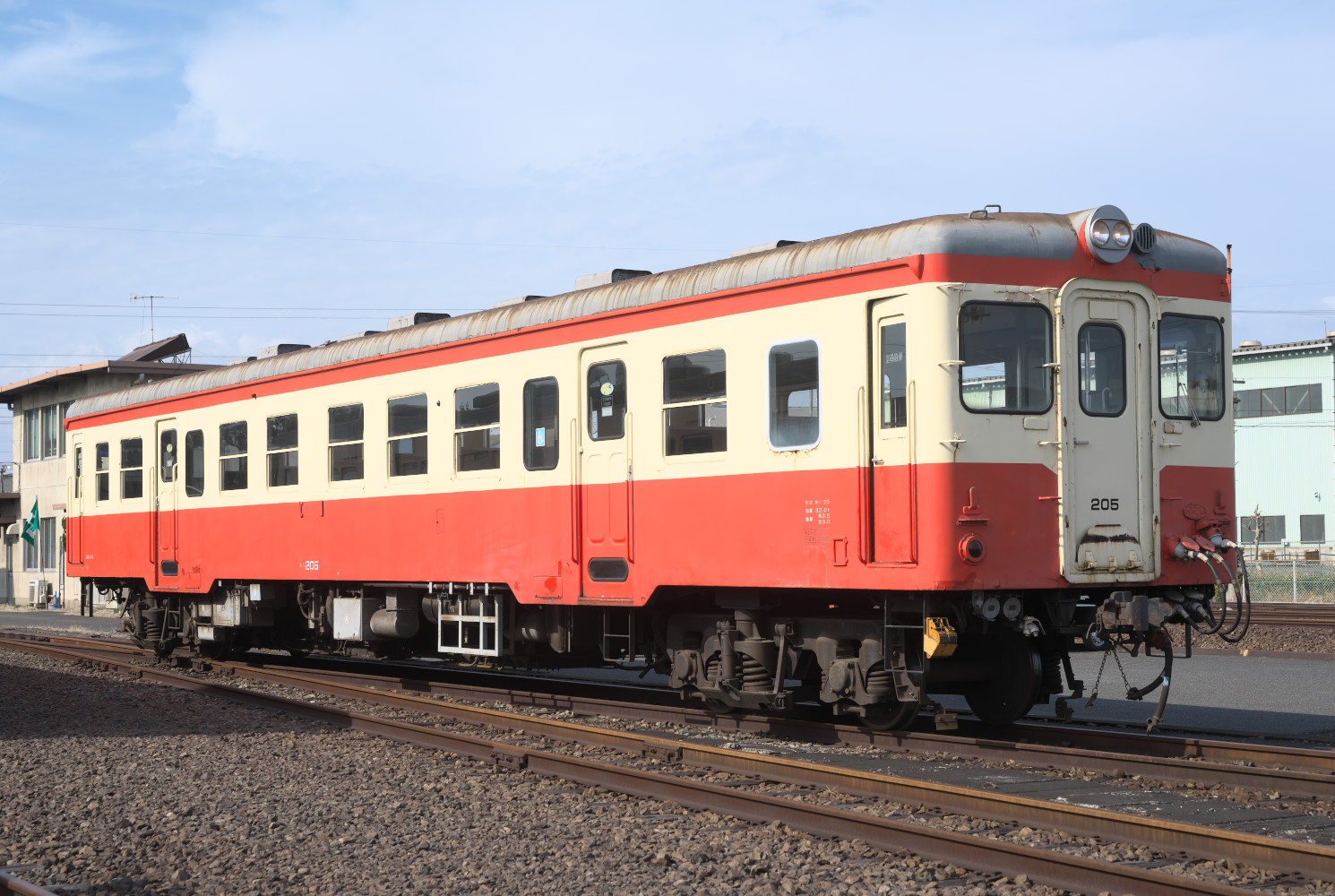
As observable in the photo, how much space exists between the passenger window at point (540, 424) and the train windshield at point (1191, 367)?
5.03 metres

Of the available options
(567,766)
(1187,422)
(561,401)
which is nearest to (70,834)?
(567,766)

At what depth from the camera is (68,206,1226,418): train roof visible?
9.28 m

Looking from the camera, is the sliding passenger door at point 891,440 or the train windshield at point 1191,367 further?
the train windshield at point 1191,367

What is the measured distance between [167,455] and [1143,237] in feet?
41.9

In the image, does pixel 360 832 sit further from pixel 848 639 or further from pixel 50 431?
pixel 50 431

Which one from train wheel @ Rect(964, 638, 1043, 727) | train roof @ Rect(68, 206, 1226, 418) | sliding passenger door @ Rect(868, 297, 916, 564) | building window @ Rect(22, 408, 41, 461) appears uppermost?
building window @ Rect(22, 408, 41, 461)

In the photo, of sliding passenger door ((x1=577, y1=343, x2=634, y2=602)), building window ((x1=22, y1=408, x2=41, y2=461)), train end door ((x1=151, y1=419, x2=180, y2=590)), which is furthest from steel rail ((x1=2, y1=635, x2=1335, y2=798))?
building window ((x1=22, y1=408, x2=41, y2=461))

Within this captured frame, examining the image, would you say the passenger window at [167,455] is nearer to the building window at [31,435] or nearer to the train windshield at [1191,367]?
the train windshield at [1191,367]

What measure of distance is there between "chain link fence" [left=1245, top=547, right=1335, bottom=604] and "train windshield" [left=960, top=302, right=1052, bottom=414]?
17.6 m

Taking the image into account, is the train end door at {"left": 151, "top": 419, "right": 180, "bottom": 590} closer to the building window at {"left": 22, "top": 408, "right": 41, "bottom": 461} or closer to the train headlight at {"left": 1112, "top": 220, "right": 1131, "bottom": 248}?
the train headlight at {"left": 1112, "top": 220, "right": 1131, "bottom": 248}

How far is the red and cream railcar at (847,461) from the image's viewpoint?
920cm

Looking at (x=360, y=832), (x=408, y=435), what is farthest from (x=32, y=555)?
(x=360, y=832)

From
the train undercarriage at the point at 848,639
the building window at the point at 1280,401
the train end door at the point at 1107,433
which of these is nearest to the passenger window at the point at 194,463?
the train undercarriage at the point at 848,639

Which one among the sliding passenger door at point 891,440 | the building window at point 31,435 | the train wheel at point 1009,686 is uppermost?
the building window at point 31,435
